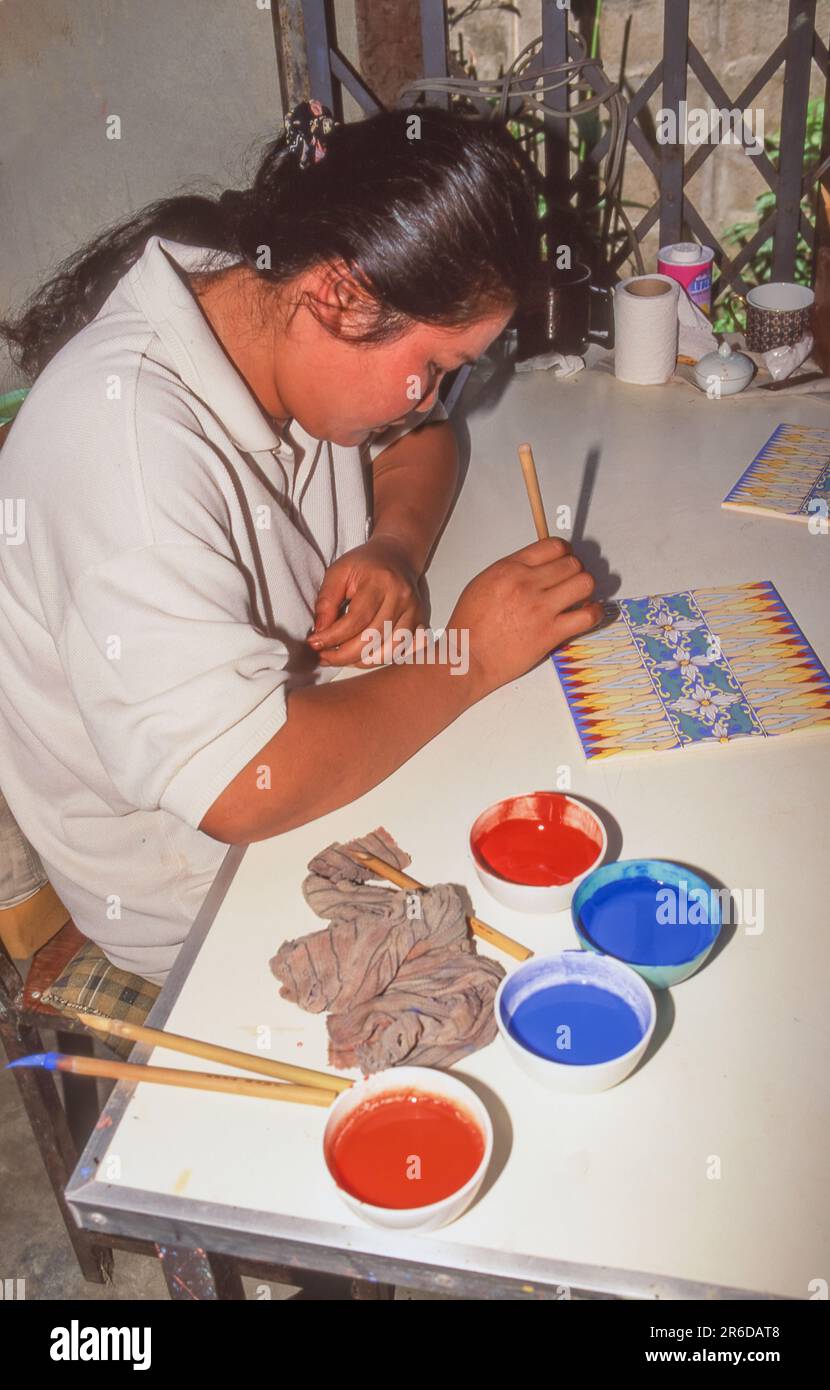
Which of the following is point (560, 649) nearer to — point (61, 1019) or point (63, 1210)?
point (61, 1019)

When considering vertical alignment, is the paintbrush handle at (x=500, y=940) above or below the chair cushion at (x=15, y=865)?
above

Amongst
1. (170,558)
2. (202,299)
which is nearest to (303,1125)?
(170,558)

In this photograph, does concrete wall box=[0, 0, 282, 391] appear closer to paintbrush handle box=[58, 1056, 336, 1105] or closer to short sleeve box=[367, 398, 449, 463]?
short sleeve box=[367, 398, 449, 463]

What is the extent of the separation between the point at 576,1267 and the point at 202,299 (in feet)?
3.76

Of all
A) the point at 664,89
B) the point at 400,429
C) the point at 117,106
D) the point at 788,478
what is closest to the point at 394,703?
the point at 400,429

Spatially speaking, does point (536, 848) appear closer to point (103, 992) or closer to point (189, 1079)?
point (189, 1079)

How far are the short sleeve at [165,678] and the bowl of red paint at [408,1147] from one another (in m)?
0.36

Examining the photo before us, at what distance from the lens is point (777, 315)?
228 cm

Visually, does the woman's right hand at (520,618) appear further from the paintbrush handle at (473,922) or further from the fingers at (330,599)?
the paintbrush handle at (473,922)

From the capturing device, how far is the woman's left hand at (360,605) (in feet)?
5.23

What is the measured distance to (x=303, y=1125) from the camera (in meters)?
1.03

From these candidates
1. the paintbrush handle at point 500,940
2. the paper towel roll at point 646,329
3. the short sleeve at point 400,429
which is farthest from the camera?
the paper towel roll at point 646,329

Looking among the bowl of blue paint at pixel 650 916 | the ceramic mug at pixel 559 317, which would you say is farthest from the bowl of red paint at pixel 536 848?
the ceramic mug at pixel 559 317

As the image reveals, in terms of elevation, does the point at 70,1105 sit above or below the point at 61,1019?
below
